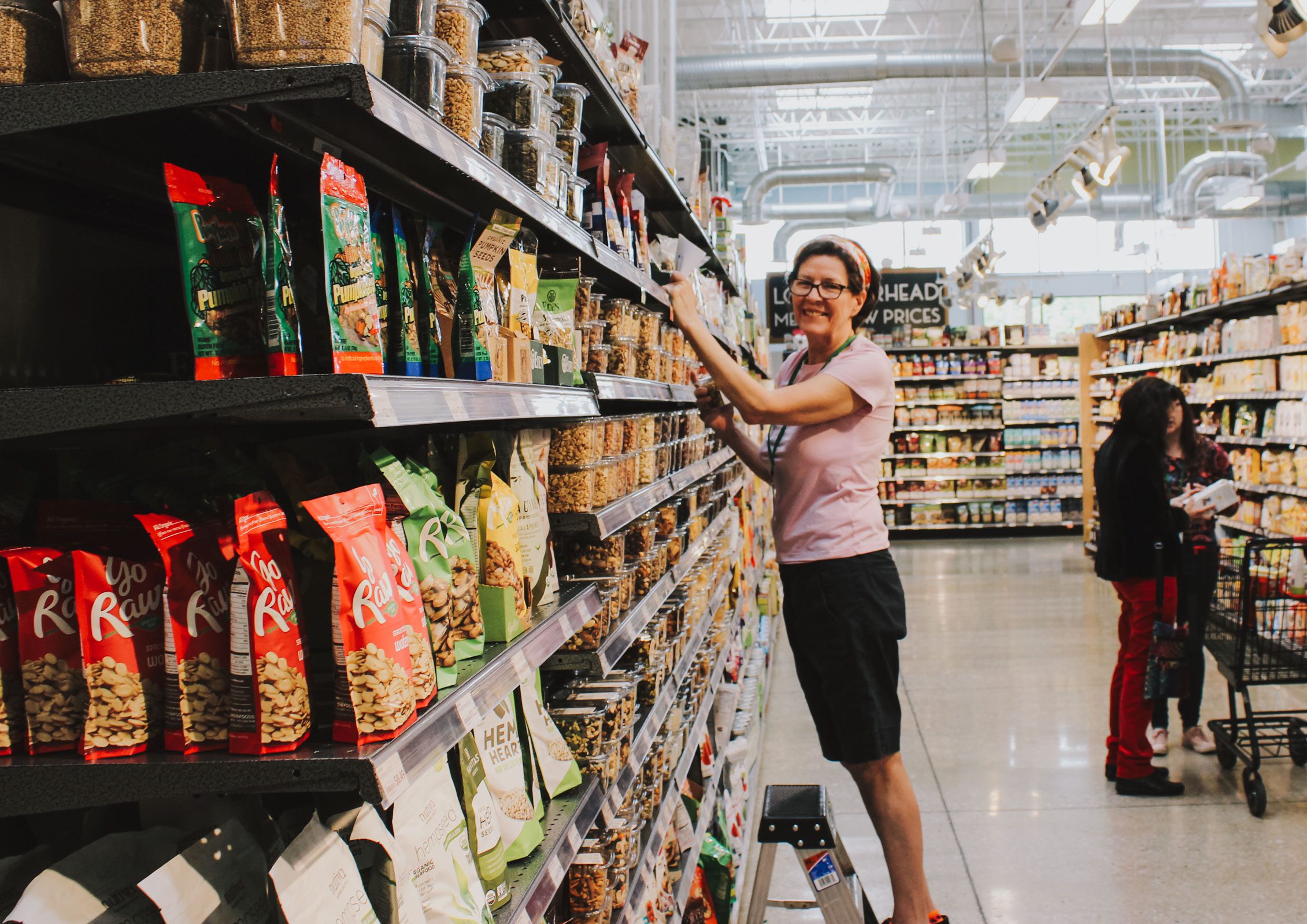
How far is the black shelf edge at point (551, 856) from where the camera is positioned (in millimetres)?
1422

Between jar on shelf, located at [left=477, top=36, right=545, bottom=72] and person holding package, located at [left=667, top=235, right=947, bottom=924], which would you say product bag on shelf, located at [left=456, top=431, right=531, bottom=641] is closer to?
jar on shelf, located at [left=477, top=36, right=545, bottom=72]

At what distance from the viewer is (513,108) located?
167 centimetres

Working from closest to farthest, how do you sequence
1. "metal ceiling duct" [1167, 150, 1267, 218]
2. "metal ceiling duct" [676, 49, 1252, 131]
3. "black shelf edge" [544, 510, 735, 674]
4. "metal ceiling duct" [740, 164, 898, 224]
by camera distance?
"black shelf edge" [544, 510, 735, 674] < "metal ceiling duct" [676, 49, 1252, 131] < "metal ceiling duct" [1167, 150, 1267, 218] < "metal ceiling duct" [740, 164, 898, 224]

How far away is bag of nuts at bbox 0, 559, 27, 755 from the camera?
3.25ft

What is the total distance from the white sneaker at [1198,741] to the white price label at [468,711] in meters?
4.48

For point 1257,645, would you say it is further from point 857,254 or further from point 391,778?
point 391,778

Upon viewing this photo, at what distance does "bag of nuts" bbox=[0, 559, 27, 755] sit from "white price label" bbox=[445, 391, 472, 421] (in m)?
0.46

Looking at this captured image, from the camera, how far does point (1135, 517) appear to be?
3.97 metres

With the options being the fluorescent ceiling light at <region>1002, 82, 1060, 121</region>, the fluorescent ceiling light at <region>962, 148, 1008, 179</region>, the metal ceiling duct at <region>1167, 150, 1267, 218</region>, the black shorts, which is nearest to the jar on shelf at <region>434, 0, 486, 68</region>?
the black shorts

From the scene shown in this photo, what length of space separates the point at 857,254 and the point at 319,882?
2.13m

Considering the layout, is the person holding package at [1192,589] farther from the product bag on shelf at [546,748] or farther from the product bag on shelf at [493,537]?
the product bag on shelf at [493,537]

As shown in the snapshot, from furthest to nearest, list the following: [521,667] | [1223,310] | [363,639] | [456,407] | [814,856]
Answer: [1223,310] → [814,856] → [521,667] → [456,407] → [363,639]

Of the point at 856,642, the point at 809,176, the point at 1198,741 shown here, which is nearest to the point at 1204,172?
the point at 809,176

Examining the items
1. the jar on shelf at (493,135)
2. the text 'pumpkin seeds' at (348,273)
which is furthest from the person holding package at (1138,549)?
the text 'pumpkin seeds' at (348,273)
